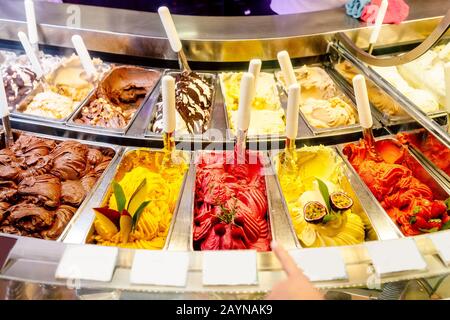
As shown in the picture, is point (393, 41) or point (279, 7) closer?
point (393, 41)

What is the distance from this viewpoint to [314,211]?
180 cm

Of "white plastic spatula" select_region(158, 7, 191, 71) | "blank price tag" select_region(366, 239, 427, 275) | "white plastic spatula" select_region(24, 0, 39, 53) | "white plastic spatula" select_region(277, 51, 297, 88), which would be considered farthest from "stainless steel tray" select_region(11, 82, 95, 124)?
"blank price tag" select_region(366, 239, 427, 275)

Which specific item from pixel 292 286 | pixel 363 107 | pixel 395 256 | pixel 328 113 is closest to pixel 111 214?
pixel 292 286

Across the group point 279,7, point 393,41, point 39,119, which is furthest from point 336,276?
point 279,7

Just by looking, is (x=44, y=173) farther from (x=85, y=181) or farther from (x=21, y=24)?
(x=21, y=24)

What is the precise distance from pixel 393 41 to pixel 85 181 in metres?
2.40

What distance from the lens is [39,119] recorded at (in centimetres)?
235

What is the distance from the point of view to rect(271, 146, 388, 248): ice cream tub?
1.80 meters

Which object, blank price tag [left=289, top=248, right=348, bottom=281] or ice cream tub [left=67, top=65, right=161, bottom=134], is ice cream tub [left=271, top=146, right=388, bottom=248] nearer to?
blank price tag [left=289, top=248, right=348, bottom=281]

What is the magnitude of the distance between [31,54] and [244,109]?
1.48 meters

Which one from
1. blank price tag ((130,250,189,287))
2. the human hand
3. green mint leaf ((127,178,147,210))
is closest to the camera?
the human hand

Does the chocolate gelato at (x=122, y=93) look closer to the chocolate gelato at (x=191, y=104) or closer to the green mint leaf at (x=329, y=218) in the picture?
the chocolate gelato at (x=191, y=104)

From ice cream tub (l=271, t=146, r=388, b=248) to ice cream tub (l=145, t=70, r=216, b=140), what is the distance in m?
0.49

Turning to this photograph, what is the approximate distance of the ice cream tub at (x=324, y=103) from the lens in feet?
7.97
